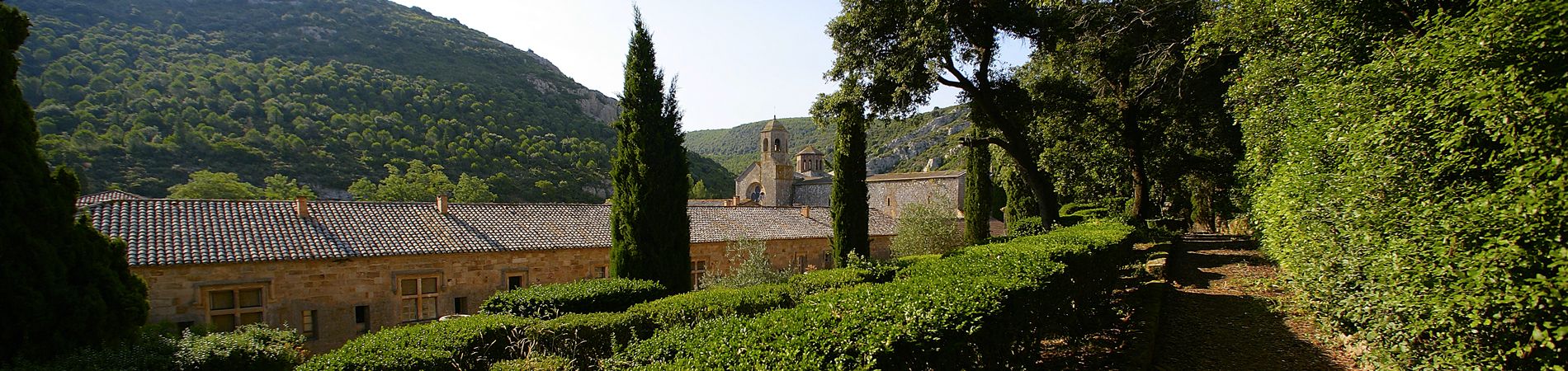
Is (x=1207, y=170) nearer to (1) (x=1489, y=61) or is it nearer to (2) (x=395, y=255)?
(1) (x=1489, y=61)

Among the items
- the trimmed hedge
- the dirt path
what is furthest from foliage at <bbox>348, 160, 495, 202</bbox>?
the dirt path

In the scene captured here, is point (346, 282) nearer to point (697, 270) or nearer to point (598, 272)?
point (598, 272)

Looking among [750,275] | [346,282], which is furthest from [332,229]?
[750,275]

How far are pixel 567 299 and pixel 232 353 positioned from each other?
159 inches

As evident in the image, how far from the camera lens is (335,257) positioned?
482 inches

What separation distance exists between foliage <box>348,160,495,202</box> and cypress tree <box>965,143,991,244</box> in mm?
30133

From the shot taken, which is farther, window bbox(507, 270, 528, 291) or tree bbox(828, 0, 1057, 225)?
window bbox(507, 270, 528, 291)

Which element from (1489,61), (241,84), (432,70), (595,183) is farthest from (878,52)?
(432,70)

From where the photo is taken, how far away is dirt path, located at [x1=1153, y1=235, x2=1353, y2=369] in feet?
18.7

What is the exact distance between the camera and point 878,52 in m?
13.9

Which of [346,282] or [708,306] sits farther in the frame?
[346,282]

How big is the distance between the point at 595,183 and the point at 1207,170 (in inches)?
1588

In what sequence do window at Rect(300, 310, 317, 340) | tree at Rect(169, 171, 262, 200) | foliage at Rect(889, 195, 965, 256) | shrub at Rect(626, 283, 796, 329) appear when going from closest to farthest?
shrub at Rect(626, 283, 796, 329), window at Rect(300, 310, 317, 340), foliage at Rect(889, 195, 965, 256), tree at Rect(169, 171, 262, 200)

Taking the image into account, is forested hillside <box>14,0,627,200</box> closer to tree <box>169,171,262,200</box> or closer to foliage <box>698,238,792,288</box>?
tree <box>169,171,262,200</box>
